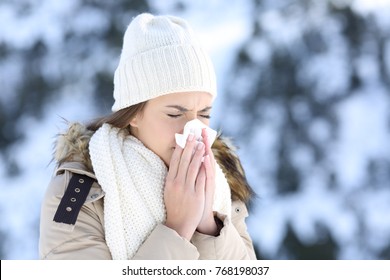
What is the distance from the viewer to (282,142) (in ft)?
14.9

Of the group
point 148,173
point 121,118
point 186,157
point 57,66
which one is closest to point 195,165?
point 186,157

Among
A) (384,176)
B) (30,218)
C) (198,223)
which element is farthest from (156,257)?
(384,176)

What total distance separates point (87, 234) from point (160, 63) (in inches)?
16.5

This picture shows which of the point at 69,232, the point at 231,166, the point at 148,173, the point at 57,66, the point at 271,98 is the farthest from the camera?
the point at 271,98

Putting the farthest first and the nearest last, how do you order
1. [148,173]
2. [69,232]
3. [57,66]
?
[57,66] < [148,173] < [69,232]

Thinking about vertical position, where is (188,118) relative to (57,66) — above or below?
above

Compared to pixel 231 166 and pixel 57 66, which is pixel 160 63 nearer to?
pixel 231 166

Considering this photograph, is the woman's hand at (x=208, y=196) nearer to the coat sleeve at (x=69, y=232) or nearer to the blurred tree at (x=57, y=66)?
the coat sleeve at (x=69, y=232)

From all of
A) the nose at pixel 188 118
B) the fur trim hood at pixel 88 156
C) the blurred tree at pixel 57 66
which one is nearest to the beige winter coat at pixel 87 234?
the fur trim hood at pixel 88 156

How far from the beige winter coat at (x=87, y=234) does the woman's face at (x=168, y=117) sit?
0.15 m

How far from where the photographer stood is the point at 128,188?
156 cm

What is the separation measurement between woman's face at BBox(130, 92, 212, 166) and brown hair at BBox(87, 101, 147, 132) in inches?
0.5

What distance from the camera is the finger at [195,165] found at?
151 cm

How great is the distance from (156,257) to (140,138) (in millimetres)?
302
